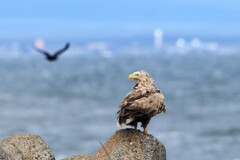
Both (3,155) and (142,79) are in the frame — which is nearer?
(3,155)

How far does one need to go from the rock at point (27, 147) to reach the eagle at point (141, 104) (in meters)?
1.15

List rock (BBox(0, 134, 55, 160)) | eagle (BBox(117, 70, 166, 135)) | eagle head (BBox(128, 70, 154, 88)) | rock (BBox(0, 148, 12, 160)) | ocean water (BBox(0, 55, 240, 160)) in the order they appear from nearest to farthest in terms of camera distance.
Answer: rock (BBox(0, 148, 12, 160)) < eagle (BBox(117, 70, 166, 135)) < eagle head (BBox(128, 70, 154, 88)) < rock (BBox(0, 134, 55, 160)) < ocean water (BBox(0, 55, 240, 160))

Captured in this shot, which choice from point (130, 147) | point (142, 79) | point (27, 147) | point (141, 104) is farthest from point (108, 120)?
point (141, 104)

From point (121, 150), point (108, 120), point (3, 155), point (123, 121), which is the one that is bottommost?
point (3, 155)

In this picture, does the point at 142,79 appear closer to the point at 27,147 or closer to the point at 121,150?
the point at 121,150

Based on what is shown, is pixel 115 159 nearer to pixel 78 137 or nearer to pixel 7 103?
pixel 78 137

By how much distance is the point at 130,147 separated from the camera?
10039mm

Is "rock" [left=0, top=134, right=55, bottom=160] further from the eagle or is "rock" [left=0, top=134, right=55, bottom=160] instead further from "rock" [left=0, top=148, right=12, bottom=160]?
the eagle

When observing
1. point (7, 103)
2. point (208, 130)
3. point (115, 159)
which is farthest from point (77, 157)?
point (7, 103)

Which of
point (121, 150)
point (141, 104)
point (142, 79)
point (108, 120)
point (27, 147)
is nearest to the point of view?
point (141, 104)

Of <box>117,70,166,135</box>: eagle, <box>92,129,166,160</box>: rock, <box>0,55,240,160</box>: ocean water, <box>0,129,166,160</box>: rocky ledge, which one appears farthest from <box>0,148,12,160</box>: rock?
<box>0,55,240,160</box>: ocean water

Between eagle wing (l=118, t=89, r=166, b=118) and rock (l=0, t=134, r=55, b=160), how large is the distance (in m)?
1.32

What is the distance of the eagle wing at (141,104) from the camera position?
9.65 meters

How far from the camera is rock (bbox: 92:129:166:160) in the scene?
9.98 m
